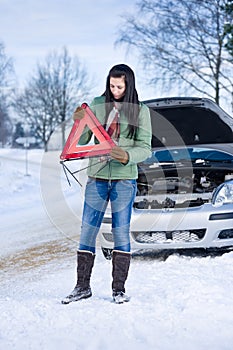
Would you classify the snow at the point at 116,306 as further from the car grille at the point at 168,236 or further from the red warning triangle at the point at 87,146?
the red warning triangle at the point at 87,146

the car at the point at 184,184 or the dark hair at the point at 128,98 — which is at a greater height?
the dark hair at the point at 128,98

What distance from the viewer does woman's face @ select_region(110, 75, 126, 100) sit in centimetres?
342

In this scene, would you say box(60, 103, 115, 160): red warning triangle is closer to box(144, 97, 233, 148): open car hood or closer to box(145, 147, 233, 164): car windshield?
box(145, 147, 233, 164): car windshield

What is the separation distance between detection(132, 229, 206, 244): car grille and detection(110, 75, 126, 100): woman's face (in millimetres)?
1777

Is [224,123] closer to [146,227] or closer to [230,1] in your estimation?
[146,227]

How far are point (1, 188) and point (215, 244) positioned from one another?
9.50 meters

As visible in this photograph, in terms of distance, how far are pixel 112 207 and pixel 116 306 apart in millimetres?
694

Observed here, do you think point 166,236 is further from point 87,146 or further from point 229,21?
point 229,21

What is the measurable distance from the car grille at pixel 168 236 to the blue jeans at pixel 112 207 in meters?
1.24

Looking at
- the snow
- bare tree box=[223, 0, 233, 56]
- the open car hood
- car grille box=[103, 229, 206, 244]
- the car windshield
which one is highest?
bare tree box=[223, 0, 233, 56]

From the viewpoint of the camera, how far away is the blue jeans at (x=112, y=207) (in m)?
3.50

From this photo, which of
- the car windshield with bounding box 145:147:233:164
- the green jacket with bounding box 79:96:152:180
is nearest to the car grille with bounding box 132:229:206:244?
the car windshield with bounding box 145:147:233:164

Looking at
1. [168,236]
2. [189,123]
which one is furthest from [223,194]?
[189,123]

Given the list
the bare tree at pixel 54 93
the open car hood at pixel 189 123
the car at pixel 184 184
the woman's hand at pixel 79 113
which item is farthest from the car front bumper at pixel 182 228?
the bare tree at pixel 54 93
